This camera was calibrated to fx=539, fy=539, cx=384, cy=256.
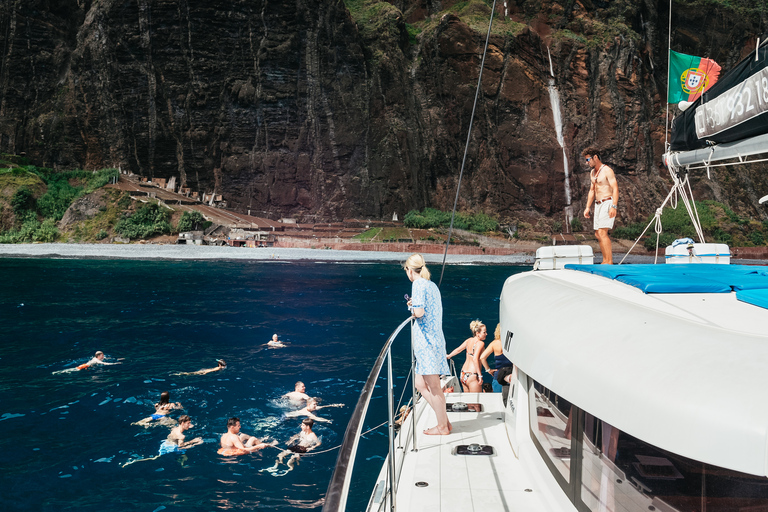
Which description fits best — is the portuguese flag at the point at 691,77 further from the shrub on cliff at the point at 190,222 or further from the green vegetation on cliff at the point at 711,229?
the green vegetation on cliff at the point at 711,229

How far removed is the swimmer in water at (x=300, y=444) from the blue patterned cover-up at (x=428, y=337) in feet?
11.7

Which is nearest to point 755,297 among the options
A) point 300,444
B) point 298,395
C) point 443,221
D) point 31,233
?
point 300,444

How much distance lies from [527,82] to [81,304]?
4632 cm

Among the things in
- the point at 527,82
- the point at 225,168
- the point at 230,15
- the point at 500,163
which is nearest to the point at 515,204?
the point at 500,163

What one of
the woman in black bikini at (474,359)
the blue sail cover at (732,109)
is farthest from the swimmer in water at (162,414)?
the blue sail cover at (732,109)

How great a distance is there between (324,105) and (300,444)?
47817 mm

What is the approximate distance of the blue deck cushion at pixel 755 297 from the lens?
8.08 feet

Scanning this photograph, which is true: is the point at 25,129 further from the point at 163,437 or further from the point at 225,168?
the point at 163,437

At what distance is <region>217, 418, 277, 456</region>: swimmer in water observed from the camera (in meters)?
7.69

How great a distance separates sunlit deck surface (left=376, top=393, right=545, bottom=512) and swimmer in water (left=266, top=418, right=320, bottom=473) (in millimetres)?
3284

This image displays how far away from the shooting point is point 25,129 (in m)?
53.8

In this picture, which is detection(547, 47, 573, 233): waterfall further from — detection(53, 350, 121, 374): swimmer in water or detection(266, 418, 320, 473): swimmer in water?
detection(266, 418, 320, 473): swimmer in water

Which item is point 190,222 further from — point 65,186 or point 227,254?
point 65,186

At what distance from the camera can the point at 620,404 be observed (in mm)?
1991
